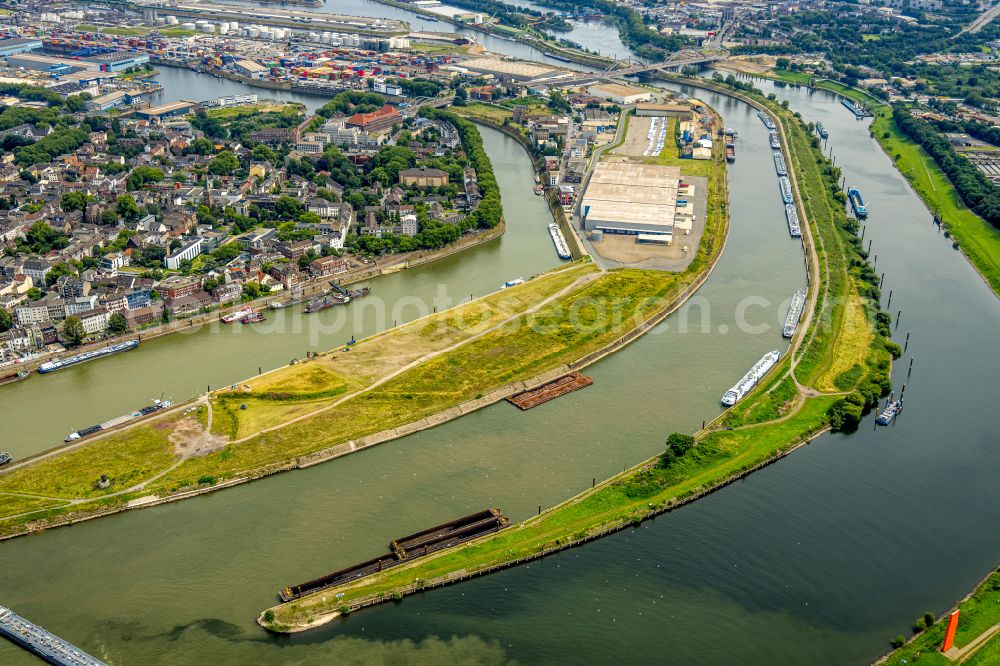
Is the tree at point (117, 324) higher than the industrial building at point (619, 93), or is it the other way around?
the industrial building at point (619, 93)

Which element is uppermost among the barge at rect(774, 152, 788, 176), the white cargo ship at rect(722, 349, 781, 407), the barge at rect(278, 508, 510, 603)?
the barge at rect(774, 152, 788, 176)

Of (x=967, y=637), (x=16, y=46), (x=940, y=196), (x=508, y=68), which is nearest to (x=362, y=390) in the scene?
(x=967, y=637)

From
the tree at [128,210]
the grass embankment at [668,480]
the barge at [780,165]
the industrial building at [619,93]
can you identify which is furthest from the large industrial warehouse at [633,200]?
the tree at [128,210]

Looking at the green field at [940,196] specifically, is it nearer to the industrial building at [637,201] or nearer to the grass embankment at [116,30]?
the industrial building at [637,201]

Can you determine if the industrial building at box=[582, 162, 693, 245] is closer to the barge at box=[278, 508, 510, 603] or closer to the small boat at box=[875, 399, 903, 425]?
the small boat at box=[875, 399, 903, 425]

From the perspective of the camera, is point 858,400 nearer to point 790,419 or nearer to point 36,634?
point 790,419

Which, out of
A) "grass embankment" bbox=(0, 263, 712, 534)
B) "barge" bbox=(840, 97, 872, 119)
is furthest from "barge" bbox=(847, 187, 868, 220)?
"barge" bbox=(840, 97, 872, 119)

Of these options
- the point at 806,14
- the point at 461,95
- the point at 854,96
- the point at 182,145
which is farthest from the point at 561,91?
the point at 806,14
